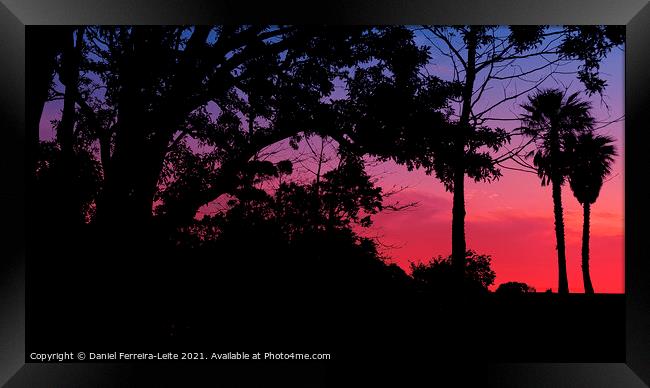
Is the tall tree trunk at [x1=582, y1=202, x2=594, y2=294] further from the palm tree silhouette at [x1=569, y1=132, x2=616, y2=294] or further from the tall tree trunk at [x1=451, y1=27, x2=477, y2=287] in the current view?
the tall tree trunk at [x1=451, y1=27, x2=477, y2=287]

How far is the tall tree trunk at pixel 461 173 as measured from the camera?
5191 mm

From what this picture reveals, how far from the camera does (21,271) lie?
3.30 meters

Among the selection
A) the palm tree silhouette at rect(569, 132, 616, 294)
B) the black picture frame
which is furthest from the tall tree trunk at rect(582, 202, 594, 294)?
the black picture frame

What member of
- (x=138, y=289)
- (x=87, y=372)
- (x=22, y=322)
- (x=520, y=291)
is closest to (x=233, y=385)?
(x=87, y=372)

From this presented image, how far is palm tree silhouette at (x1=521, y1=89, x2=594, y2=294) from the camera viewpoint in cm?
531

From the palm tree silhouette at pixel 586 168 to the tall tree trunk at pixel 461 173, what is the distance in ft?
3.99

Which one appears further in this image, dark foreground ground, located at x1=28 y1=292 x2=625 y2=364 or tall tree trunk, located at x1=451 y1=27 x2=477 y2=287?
tall tree trunk, located at x1=451 y1=27 x2=477 y2=287

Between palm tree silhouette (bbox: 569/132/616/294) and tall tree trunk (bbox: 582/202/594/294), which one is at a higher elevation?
palm tree silhouette (bbox: 569/132/616/294)

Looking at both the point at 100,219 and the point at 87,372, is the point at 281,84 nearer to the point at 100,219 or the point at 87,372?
the point at 100,219

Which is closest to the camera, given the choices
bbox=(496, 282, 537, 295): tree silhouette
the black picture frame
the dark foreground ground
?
the black picture frame

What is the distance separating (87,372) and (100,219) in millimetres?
2376
